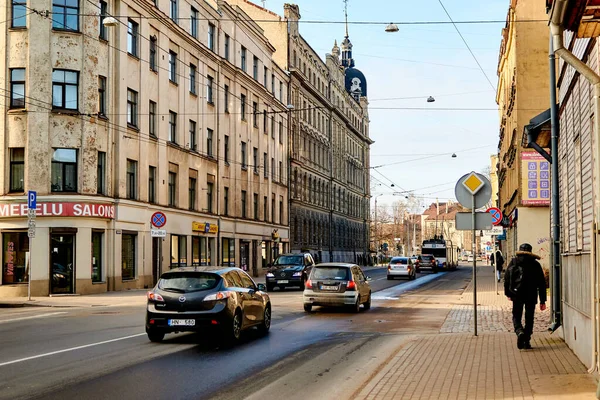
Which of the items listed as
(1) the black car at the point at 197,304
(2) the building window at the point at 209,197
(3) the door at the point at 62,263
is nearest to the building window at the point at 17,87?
(3) the door at the point at 62,263

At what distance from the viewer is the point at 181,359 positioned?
38.9 feet

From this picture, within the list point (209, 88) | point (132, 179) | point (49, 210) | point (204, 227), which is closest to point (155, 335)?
point (49, 210)

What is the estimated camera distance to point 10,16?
104 ft

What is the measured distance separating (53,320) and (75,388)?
36.8 ft

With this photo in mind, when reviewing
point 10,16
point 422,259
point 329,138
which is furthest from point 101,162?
point 329,138

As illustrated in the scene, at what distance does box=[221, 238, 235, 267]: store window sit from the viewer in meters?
49.2

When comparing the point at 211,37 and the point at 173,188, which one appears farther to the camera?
the point at 211,37

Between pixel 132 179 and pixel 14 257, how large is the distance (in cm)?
696

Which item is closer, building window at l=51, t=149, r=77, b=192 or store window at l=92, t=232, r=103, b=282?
building window at l=51, t=149, r=77, b=192

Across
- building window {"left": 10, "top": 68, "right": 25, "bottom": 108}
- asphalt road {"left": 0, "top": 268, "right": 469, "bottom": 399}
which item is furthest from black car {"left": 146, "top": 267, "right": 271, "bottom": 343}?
building window {"left": 10, "top": 68, "right": 25, "bottom": 108}

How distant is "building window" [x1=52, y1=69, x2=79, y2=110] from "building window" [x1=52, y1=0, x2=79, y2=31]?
1.88 meters

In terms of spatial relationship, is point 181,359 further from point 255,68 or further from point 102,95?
point 255,68

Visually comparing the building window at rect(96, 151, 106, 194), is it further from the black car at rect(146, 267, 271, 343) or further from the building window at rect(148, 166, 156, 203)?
the black car at rect(146, 267, 271, 343)

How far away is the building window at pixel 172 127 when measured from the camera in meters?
41.0
